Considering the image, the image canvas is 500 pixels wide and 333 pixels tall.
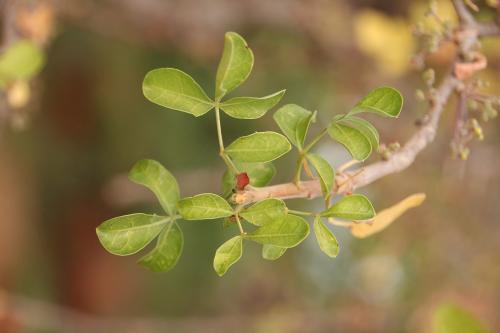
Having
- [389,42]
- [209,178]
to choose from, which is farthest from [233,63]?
[209,178]

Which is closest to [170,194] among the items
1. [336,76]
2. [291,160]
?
[336,76]

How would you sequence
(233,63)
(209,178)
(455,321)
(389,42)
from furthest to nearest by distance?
(209,178) < (389,42) < (455,321) < (233,63)

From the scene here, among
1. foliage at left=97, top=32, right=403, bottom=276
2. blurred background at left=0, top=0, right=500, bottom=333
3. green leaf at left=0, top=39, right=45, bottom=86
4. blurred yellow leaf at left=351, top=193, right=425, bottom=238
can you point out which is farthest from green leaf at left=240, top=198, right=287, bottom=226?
blurred background at left=0, top=0, right=500, bottom=333

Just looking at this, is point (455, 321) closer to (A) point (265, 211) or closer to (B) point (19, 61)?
(A) point (265, 211)

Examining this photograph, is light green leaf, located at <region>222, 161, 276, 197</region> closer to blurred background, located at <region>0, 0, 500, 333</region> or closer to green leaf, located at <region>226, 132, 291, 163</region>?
green leaf, located at <region>226, 132, 291, 163</region>

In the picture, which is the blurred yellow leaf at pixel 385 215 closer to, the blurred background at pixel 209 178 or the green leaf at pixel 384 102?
the green leaf at pixel 384 102
